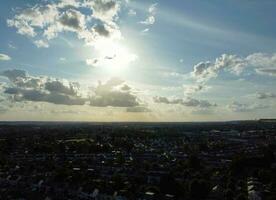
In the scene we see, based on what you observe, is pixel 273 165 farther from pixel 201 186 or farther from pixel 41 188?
pixel 41 188

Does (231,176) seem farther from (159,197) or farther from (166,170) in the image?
(159,197)

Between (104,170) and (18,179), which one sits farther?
(104,170)

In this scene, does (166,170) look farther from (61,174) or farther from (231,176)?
(61,174)

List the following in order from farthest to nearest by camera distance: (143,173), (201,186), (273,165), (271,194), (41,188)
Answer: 1. (273,165)
2. (143,173)
3. (41,188)
4. (201,186)
5. (271,194)

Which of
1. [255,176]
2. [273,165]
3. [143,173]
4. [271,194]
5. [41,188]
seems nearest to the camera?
[271,194]

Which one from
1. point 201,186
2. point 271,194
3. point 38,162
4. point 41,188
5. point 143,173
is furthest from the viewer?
point 38,162

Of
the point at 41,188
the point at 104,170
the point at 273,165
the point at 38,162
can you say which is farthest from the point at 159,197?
the point at 38,162

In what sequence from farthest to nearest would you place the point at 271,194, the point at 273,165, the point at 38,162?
the point at 38,162
the point at 273,165
the point at 271,194

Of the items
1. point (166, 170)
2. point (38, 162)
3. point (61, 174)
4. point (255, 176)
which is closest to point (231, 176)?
point (255, 176)

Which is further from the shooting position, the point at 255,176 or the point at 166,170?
the point at 166,170
